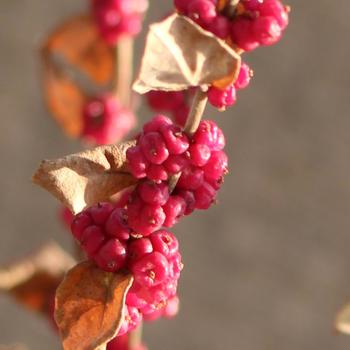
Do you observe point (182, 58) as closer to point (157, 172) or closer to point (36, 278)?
point (157, 172)

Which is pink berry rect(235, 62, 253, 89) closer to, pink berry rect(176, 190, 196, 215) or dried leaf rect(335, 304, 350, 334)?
pink berry rect(176, 190, 196, 215)

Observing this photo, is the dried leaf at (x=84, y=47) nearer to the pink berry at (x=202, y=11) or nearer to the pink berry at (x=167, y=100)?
the pink berry at (x=167, y=100)

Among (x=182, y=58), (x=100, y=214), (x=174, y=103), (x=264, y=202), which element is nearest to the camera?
(x=182, y=58)

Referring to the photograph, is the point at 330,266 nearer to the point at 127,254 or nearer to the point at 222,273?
the point at 222,273

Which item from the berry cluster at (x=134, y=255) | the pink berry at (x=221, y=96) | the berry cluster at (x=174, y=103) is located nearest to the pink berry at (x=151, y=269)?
the berry cluster at (x=134, y=255)

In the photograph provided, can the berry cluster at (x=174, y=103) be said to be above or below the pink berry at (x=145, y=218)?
below

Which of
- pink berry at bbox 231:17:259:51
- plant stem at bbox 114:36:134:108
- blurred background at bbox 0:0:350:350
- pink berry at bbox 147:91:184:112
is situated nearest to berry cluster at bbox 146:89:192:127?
pink berry at bbox 147:91:184:112

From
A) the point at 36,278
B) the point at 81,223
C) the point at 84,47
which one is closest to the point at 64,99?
the point at 84,47
